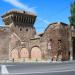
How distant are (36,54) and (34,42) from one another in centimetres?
247

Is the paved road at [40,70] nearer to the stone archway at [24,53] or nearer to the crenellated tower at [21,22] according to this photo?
the stone archway at [24,53]

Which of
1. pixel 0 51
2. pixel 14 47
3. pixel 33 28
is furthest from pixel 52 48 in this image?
pixel 33 28

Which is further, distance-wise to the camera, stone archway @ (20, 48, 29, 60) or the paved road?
stone archway @ (20, 48, 29, 60)

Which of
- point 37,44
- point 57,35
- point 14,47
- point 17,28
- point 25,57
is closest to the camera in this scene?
point 57,35

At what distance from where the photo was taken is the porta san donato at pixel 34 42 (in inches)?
2023

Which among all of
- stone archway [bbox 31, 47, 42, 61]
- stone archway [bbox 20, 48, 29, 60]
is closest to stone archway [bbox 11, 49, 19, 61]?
stone archway [bbox 20, 48, 29, 60]

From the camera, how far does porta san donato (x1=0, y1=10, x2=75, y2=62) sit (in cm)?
5138

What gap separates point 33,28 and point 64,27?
992 inches

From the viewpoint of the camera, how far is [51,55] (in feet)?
169

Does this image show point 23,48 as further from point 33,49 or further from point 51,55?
point 51,55

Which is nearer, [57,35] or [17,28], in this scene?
[57,35]

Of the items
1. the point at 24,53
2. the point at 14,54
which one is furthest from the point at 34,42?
the point at 14,54

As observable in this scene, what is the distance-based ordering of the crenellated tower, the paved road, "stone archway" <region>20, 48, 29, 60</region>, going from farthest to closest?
the crenellated tower → "stone archway" <region>20, 48, 29, 60</region> → the paved road

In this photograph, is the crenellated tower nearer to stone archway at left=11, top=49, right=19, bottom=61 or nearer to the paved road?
stone archway at left=11, top=49, right=19, bottom=61
